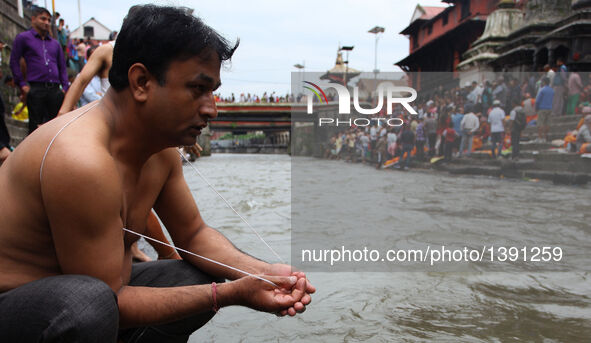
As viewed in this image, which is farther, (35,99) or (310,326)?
(35,99)

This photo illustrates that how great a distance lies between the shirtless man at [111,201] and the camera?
1.16m

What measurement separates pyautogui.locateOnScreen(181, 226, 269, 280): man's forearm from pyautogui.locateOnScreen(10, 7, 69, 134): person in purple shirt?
137 inches

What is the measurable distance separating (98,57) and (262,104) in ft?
128

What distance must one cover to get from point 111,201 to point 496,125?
10.9 metres

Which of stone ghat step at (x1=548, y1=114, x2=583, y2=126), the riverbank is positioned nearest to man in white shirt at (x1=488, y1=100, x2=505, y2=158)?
the riverbank

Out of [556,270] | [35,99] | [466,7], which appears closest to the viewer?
[556,270]

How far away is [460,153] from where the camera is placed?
11391 millimetres

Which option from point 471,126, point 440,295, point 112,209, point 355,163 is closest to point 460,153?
point 471,126

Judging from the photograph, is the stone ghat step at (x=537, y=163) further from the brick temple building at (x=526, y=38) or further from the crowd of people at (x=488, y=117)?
the brick temple building at (x=526, y=38)

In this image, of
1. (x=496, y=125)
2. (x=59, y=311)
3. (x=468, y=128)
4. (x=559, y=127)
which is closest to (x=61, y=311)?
(x=59, y=311)

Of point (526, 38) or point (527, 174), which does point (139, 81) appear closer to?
point (527, 174)

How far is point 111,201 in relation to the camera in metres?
1.22

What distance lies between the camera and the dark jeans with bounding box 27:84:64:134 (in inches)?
176

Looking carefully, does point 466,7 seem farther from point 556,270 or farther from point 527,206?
point 556,270
